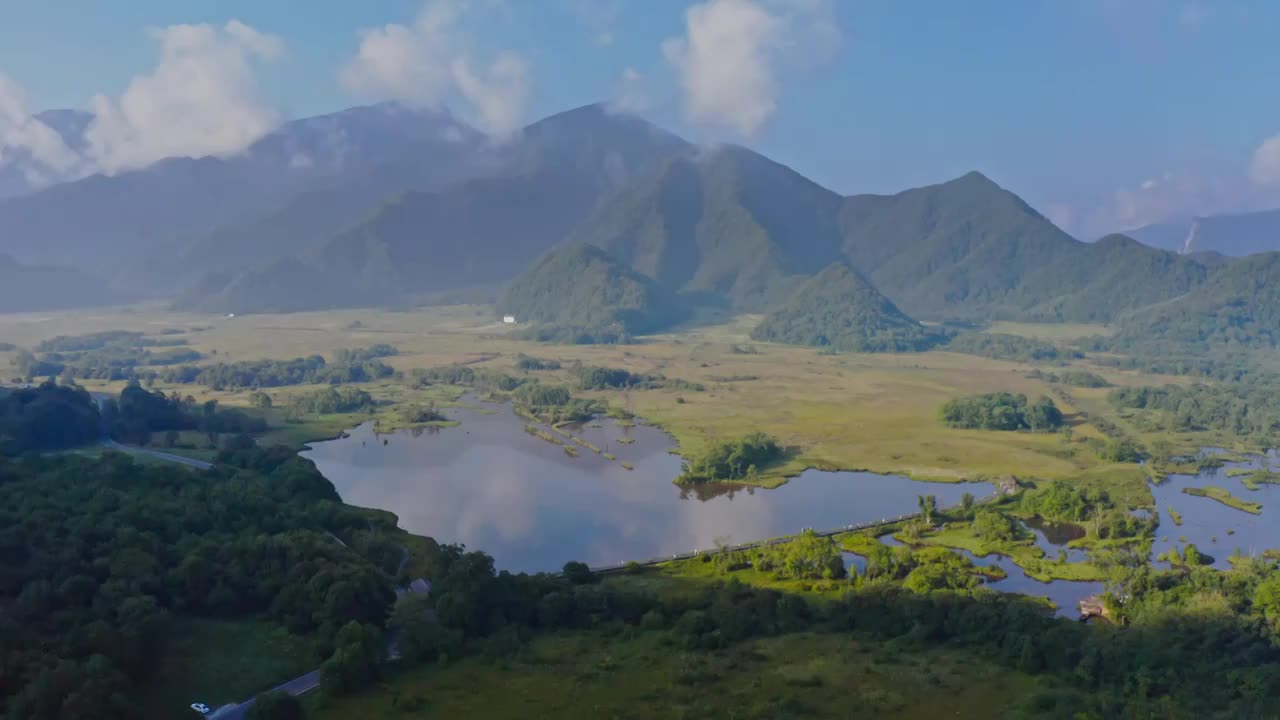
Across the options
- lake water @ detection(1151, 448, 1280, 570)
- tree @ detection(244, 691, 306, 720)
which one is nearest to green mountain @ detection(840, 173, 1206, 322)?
lake water @ detection(1151, 448, 1280, 570)

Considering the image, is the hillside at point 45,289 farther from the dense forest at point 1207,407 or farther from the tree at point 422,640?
the dense forest at point 1207,407

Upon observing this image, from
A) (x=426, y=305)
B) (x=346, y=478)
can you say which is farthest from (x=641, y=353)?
(x=426, y=305)

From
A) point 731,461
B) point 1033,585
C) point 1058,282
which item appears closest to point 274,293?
point 731,461

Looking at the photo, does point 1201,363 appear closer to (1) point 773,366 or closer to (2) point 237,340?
(1) point 773,366

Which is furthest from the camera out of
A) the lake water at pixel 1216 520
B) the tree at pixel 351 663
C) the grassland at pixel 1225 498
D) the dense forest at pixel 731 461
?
the dense forest at pixel 731 461

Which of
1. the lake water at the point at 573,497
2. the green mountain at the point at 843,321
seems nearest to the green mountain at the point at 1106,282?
the green mountain at the point at 843,321

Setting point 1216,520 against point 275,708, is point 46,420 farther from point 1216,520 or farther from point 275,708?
point 1216,520
